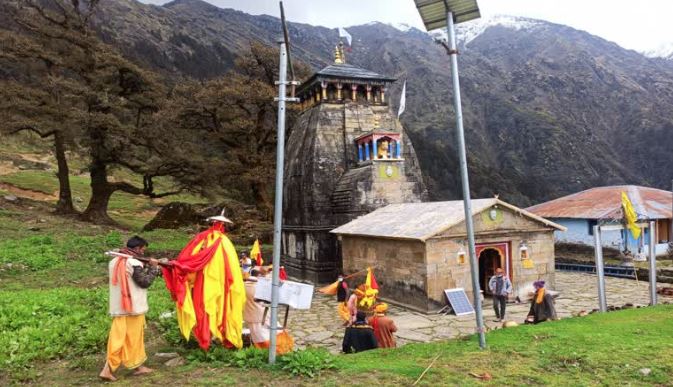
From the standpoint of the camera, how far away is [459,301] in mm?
12805

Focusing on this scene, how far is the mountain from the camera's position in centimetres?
6216

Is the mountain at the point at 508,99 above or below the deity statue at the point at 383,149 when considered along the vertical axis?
above

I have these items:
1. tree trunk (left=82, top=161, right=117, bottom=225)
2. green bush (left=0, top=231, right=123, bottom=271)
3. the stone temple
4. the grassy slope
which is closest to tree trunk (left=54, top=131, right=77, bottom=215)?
tree trunk (left=82, top=161, right=117, bottom=225)

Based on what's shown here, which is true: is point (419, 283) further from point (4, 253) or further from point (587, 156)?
point (587, 156)

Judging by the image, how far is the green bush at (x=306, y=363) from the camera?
18.8 feet

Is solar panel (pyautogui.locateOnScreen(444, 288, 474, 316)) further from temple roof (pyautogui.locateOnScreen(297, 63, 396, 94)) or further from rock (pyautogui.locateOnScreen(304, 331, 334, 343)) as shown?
temple roof (pyautogui.locateOnScreen(297, 63, 396, 94))

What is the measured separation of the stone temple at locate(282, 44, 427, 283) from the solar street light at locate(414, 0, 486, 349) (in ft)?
36.9

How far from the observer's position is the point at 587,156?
2596 inches

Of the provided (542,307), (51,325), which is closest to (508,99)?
(542,307)

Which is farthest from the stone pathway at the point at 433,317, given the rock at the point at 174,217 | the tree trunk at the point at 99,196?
the tree trunk at the point at 99,196

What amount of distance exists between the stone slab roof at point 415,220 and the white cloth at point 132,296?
26.6 feet

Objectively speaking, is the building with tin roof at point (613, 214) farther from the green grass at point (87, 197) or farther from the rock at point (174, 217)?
the green grass at point (87, 197)

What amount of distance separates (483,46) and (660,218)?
104931 mm

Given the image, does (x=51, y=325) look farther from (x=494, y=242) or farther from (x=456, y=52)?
(x=494, y=242)
